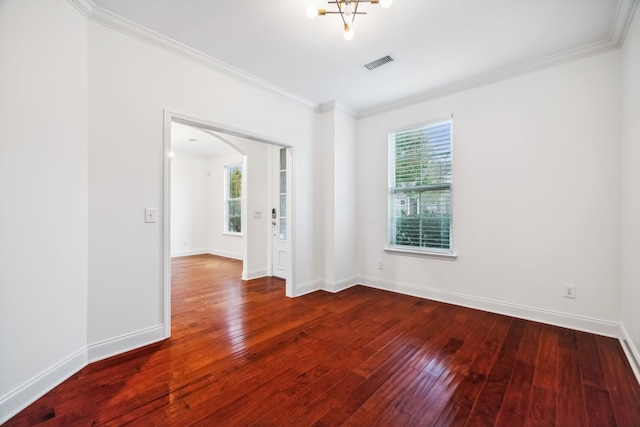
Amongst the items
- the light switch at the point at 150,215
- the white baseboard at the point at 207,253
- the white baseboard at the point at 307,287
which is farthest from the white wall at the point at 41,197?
the white baseboard at the point at 207,253

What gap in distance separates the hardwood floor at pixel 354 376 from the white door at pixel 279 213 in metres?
1.75

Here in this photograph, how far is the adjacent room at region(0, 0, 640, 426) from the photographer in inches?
65.2

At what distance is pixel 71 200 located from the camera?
1.93m

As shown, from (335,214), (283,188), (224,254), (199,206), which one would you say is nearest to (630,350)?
(335,214)

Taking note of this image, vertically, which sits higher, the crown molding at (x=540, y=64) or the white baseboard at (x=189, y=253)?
the crown molding at (x=540, y=64)

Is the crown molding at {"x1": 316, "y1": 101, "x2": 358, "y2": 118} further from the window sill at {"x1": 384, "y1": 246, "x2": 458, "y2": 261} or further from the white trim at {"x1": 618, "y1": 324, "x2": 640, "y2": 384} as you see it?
the white trim at {"x1": 618, "y1": 324, "x2": 640, "y2": 384}

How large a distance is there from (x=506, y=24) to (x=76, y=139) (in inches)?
137

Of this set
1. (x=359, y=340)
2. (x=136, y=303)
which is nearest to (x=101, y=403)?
(x=136, y=303)

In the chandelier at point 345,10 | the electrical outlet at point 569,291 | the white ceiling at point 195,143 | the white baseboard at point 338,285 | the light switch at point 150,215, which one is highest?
the white ceiling at point 195,143

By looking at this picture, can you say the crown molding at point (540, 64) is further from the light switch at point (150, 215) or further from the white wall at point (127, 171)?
the light switch at point (150, 215)

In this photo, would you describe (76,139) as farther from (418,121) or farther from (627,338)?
(627,338)

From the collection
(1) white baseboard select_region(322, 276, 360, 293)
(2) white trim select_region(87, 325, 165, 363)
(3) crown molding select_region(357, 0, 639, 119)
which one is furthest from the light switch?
(3) crown molding select_region(357, 0, 639, 119)

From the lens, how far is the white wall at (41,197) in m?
1.55

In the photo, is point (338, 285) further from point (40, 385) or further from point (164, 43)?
point (164, 43)
